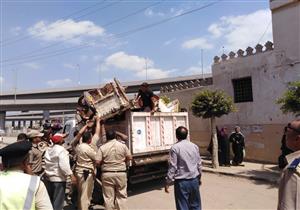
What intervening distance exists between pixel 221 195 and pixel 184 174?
4370 mm

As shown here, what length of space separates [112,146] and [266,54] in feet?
35.2

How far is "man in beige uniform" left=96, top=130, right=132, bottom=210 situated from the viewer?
7270mm

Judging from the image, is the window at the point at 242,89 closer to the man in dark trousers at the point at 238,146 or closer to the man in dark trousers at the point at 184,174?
the man in dark trousers at the point at 238,146

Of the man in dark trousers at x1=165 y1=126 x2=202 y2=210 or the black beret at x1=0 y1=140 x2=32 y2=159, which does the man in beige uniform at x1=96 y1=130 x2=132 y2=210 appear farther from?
the black beret at x1=0 y1=140 x2=32 y2=159

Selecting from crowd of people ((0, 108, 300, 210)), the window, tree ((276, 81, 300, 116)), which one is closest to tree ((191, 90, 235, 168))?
the window

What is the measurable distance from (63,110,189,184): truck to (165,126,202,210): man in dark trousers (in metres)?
3.96

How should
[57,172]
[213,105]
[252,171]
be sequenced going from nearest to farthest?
[57,172] → [252,171] → [213,105]

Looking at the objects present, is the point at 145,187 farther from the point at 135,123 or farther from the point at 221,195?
the point at 221,195

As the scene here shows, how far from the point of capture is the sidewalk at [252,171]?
12470 mm

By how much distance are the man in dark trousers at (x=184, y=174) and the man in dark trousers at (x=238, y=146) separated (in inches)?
377

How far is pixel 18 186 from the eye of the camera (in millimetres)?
2701

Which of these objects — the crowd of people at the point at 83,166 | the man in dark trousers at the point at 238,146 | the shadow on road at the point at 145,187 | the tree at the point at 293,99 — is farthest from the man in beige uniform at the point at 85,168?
the man in dark trousers at the point at 238,146

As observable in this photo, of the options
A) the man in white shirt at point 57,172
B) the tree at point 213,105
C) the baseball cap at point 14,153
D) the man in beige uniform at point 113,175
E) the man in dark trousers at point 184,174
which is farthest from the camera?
the tree at point 213,105

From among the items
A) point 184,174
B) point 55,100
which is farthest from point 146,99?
point 55,100
